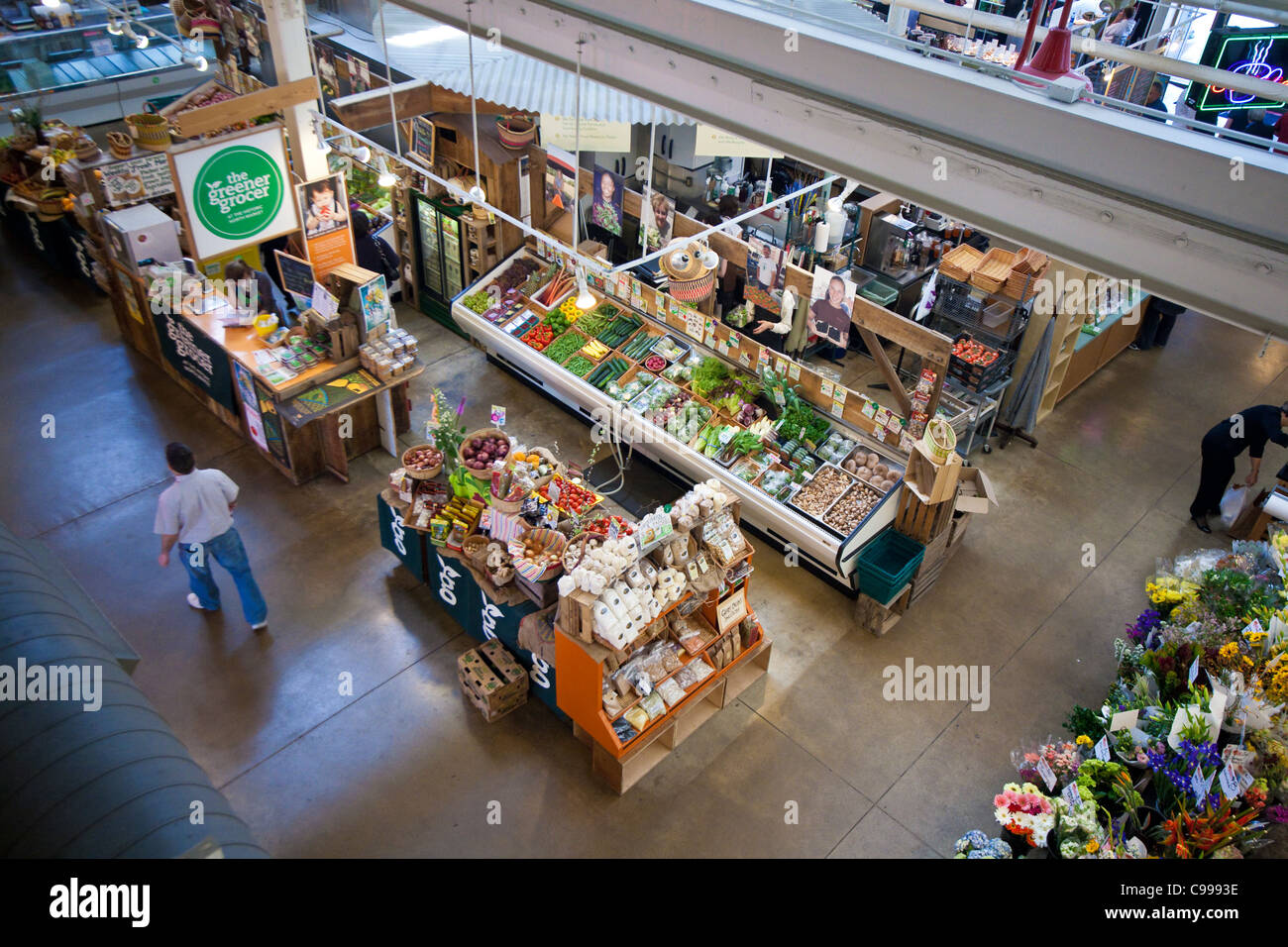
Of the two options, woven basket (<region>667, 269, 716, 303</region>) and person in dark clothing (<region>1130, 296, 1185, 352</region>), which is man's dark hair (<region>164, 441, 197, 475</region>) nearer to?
woven basket (<region>667, 269, 716, 303</region>)

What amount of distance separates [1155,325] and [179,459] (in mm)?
11028

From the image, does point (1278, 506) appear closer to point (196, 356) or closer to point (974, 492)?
point (974, 492)

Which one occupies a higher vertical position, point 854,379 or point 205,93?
point 205,93

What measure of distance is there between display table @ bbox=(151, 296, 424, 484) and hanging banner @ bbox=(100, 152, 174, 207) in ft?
4.56

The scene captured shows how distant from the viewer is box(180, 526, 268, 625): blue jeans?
24.0ft

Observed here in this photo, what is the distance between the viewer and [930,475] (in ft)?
24.8

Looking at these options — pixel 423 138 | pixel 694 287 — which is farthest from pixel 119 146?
pixel 694 287

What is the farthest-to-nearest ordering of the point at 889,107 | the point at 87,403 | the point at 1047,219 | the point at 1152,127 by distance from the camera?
the point at 87,403
the point at 889,107
the point at 1047,219
the point at 1152,127

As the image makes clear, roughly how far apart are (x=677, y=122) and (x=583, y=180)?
1.46 m

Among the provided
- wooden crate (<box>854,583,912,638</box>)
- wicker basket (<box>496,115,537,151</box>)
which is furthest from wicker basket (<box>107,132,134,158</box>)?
wooden crate (<box>854,583,912,638</box>)

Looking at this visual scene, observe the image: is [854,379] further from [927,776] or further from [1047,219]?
[1047,219]

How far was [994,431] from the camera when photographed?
1040 cm

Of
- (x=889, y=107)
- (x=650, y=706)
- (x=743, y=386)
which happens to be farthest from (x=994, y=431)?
(x=889, y=107)

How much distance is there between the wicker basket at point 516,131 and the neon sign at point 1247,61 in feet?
27.5
